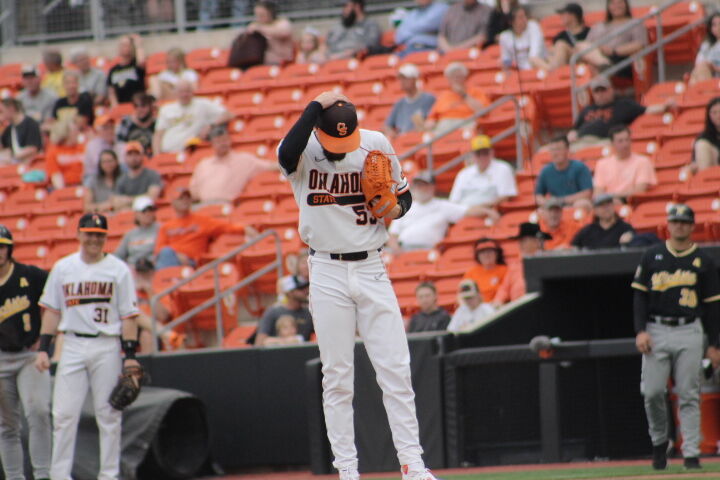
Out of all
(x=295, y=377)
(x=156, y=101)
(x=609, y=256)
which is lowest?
(x=295, y=377)

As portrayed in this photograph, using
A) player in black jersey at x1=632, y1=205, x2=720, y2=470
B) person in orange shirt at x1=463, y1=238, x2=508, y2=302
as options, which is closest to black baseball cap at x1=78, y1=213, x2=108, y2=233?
player in black jersey at x1=632, y1=205, x2=720, y2=470

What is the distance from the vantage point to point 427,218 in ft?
40.0

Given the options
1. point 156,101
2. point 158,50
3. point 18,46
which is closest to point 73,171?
point 156,101

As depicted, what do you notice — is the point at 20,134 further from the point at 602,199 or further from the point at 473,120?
the point at 602,199

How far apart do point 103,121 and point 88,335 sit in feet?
25.3

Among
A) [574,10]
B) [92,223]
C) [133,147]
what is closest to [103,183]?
[133,147]

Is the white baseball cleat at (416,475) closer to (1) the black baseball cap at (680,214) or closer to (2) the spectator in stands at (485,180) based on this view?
(1) the black baseball cap at (680,214)

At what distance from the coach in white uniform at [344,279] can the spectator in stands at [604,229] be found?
448cm

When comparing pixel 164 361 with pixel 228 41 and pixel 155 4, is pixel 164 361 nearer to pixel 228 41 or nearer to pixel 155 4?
pixel 228 41

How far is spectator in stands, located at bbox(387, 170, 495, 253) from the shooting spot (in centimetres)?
1208

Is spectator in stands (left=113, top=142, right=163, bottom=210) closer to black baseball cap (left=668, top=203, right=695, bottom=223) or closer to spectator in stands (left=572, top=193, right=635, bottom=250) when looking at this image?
spectator in stands (left=572, top=193, right=635, bottom=250)

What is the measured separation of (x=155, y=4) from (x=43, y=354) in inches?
425

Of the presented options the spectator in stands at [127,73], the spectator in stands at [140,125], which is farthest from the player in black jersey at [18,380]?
the spectator in stands at [127,73]

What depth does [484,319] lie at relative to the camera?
977cm
